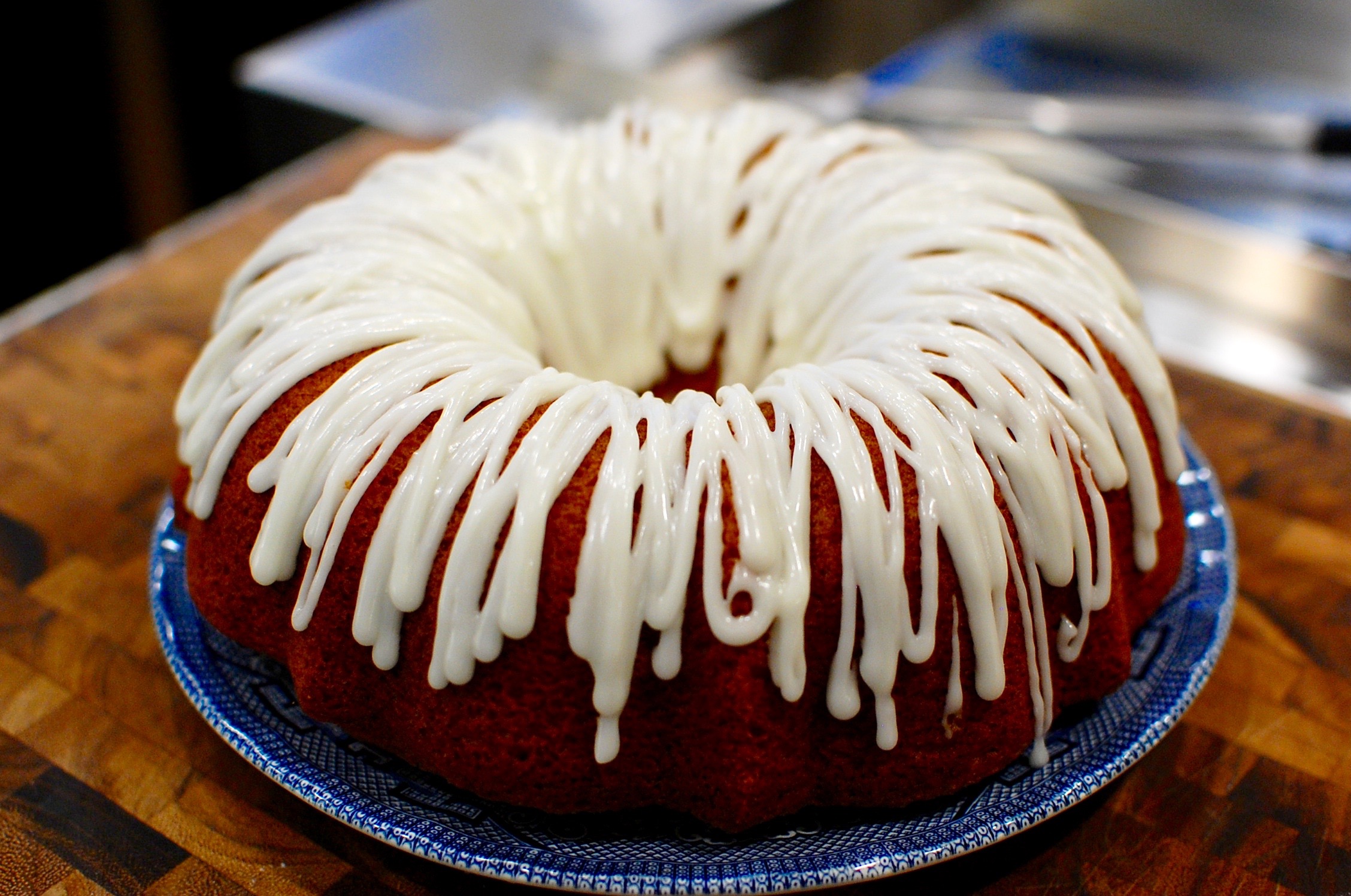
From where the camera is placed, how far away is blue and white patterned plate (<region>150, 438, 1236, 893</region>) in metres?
1.18

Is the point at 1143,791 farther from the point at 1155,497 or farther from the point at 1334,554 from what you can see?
the point at 1334,554

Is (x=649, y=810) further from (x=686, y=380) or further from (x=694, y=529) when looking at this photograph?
(x=686, y=380)

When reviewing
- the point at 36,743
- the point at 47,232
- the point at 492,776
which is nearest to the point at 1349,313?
the point at 492,776

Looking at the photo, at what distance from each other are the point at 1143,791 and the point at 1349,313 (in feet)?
4.78

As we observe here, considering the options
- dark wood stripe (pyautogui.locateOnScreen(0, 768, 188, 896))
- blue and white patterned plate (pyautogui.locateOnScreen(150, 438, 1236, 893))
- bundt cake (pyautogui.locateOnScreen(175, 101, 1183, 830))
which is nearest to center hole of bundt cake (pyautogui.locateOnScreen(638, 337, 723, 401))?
bundt cake (pyautogui.locateOnScreen(175, 101, 1183, 830))

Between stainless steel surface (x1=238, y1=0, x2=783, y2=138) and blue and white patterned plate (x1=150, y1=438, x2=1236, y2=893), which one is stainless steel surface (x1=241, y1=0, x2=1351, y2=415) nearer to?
stainless steel surface (x1=238, y1=0, x2=783, y2=138)

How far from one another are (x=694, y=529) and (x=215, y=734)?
74 cm

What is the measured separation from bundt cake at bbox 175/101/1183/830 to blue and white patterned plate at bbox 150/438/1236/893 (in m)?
0.03

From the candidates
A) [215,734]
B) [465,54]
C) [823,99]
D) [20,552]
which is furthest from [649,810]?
[465,54]

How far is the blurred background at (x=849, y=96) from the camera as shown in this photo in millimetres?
2600

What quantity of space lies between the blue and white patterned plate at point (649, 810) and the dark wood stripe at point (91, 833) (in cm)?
16

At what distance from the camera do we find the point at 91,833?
4.48ft

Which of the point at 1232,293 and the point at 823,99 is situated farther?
the point at 823,99

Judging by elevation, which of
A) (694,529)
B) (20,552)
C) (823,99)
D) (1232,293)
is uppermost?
(694,529)
